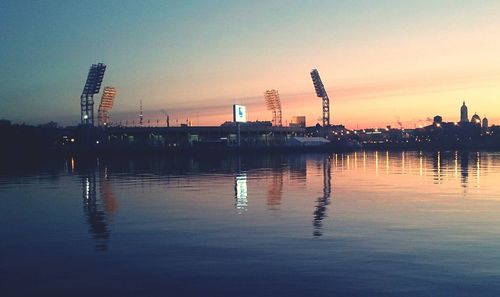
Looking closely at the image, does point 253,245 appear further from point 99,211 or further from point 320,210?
point 99,211

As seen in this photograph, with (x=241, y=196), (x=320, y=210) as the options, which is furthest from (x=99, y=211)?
(x=320, y=210)

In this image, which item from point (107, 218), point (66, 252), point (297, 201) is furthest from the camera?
point (297, 201)

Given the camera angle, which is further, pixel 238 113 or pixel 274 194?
pixel 238 113

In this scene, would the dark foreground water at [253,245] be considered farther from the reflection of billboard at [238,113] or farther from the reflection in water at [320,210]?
the reflection of billboard at [238,113]

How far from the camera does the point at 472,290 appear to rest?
51.1 feet

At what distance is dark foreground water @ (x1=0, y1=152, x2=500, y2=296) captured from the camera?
16.4 metres

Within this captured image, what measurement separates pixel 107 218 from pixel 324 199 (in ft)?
Result: 55.1

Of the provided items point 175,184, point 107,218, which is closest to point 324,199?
point 107,218

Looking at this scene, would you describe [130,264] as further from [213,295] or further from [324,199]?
[324,199]

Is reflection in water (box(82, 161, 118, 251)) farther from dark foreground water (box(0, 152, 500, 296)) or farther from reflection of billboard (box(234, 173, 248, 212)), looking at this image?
reflection of billboard (box(234, 173, 248, 212))

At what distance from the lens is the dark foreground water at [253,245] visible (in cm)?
1636

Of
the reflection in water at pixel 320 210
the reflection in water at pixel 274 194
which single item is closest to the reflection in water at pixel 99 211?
the reflection in water at pixel 320 210

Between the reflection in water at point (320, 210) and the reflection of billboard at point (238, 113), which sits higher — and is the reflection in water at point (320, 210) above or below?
below

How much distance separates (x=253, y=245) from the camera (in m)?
22.5
